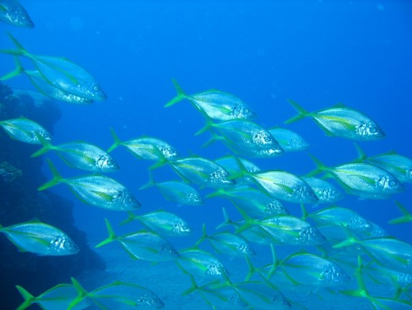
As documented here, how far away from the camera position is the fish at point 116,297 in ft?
12.8

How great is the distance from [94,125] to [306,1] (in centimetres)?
5768

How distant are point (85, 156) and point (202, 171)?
62.0 inches

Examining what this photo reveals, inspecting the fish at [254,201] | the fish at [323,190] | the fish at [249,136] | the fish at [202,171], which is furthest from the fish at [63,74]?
the fish at [323,190]

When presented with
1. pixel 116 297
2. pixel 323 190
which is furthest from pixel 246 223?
pixel 116 297

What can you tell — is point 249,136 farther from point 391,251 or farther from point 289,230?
point 391,251

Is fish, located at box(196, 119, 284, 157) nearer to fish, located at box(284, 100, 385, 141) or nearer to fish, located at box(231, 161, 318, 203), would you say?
fish, located at box(231, 161, 318, 203)

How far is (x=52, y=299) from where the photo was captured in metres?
4.00

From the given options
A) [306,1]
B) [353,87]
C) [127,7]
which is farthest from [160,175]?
[127,7]

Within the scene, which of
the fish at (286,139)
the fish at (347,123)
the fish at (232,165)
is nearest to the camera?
the fish at (347,123)

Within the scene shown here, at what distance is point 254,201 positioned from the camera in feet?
16.3

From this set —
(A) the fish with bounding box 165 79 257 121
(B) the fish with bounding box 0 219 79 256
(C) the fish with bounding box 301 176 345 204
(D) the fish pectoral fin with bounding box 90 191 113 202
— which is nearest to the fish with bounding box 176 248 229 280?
(D) the fish pectoral fin with bounding box 90 191 113 202

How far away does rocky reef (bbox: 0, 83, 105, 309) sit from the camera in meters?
6.77

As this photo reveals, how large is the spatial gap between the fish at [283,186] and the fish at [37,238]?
95.5 inches

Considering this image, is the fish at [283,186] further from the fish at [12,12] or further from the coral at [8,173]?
the coral at [8,173]
